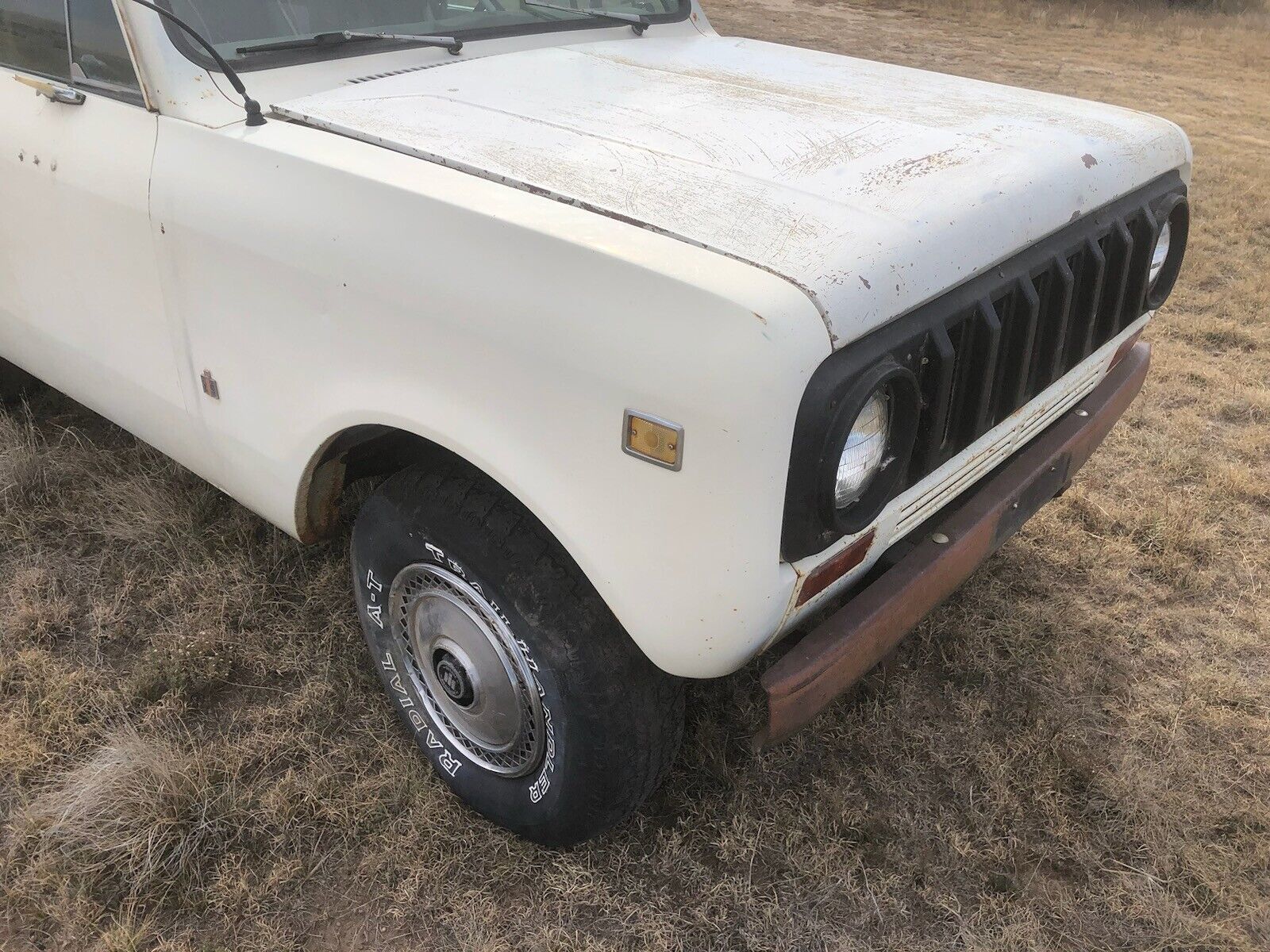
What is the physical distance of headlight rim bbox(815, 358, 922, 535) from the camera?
4.75 feet

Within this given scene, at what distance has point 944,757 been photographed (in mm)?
2389

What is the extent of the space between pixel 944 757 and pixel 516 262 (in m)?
1.65

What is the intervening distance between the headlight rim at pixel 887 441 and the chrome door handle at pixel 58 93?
197 centimetres

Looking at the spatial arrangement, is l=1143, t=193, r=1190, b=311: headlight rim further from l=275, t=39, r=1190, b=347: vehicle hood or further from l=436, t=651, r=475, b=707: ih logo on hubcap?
l=436, t=651, r=475, b=707: ih logo on hubcap

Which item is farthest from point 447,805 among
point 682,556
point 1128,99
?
point 1128,99

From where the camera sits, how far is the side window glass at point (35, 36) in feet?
7.69

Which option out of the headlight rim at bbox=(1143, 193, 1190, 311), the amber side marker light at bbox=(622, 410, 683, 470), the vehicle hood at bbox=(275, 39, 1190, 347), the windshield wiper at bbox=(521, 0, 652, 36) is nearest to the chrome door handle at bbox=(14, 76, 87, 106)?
the vehicle hood at bbox=(275, 39, 1190, 347)

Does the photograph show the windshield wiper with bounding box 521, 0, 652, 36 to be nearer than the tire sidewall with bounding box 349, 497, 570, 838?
No

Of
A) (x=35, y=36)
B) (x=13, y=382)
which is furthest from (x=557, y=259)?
(x=13, y=382)

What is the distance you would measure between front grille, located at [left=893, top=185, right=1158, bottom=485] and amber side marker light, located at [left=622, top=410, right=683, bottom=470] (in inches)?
17.1

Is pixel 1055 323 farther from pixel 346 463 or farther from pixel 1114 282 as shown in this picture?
pixel 346 463

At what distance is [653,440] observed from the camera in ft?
4.80

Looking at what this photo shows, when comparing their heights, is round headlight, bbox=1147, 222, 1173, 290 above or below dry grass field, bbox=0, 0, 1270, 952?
above

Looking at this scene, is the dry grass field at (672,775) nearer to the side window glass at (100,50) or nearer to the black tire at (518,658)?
the black tire at (518,658)
